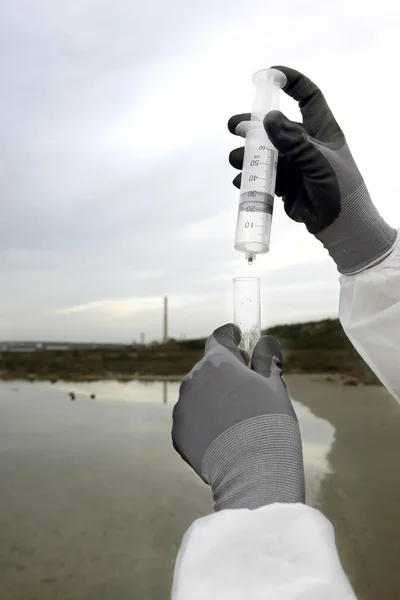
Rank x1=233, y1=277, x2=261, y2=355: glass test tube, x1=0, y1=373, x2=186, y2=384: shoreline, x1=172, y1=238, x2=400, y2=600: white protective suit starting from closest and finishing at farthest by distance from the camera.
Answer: x1=172, y1=238, x2=400, y2=600: white protective suit → x1=233, y1=277, x2=261, y2=355: glass test tube → x1=0, y1=373, x2=186, y2=384: shoreline

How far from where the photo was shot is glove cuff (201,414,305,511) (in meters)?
1.09

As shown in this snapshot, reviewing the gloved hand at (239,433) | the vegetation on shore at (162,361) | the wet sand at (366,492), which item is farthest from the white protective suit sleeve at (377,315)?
the vegetation on shore at (162,361)

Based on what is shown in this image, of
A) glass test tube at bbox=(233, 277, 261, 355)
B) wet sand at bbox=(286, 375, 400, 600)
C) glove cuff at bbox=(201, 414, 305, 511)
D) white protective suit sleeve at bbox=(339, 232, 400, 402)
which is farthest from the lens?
wet sand at bbox=(286, 375, 400, 600)

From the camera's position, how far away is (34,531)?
368 cm

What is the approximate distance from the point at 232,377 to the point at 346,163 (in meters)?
0.83

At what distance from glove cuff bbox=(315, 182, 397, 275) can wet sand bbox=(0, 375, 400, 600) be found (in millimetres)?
1995

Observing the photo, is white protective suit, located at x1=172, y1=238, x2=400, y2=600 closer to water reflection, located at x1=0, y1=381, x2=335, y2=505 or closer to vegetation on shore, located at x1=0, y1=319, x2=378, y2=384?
water reflection, located at x1=0, y1=381, x2=335, y2=505

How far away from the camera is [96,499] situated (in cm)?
421

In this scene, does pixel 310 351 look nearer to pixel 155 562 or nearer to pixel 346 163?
pixel 155 562

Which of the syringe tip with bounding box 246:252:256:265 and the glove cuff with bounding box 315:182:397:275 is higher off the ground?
the glove cuff with bounding box 315:182:397:275

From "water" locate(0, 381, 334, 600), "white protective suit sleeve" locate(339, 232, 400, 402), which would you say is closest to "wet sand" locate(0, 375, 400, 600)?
"water" locate(0, 381, 334, 600)

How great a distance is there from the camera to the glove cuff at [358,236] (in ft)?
5.51

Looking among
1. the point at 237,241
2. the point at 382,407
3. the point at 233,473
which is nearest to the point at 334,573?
the point at 233,473

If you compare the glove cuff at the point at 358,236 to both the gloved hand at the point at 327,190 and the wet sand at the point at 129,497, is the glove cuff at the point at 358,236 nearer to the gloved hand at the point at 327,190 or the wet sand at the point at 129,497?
the gloved hand at the point at 327,190
